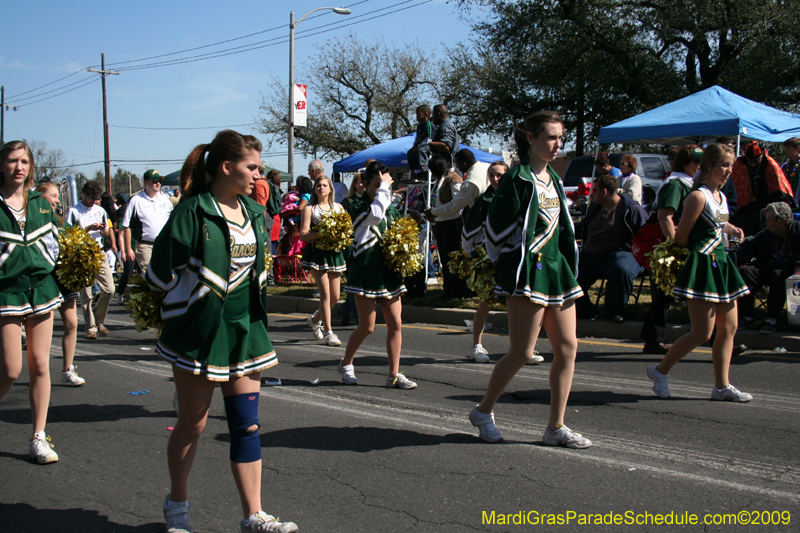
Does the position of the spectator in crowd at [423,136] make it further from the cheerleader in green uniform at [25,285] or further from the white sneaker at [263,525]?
the white sneaker at [263,525]

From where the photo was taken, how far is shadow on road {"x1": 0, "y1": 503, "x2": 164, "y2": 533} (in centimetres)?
350

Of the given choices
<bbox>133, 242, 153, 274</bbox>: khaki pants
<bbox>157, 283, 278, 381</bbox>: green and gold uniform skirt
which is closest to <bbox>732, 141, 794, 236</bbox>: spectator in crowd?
<bbox>133, 242, 153, 274</bbox>: khaki pants

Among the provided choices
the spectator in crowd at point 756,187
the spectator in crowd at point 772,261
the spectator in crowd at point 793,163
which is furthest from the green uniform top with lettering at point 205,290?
the spectator in crowd at point 793,163

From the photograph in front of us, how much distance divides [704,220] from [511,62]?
24.6 metres

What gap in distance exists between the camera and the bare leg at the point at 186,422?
3.12m

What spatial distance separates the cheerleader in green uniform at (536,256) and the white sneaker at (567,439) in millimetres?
164

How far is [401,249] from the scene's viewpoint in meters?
6.15

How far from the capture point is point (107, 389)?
255 inches

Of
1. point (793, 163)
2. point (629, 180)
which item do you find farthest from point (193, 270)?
point (793, 163)

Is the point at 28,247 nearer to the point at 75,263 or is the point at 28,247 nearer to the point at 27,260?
the point at 27,260

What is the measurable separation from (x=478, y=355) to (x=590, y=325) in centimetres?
226

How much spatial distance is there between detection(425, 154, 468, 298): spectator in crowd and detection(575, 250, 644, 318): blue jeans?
71.5 inches

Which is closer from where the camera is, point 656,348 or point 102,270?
point 656,348

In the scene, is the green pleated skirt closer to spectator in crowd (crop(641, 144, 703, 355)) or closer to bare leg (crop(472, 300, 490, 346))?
spectator in crowd (crop(641, 144, 703, 355))
